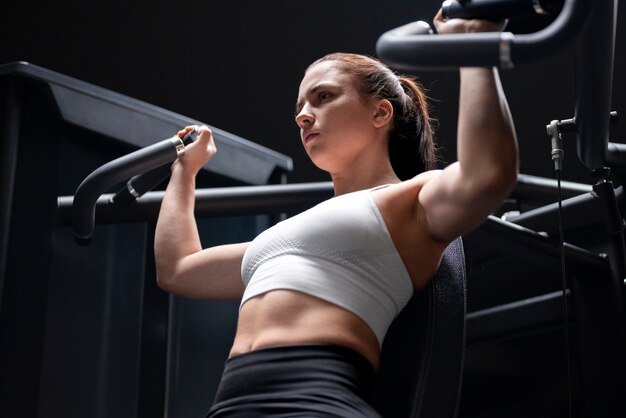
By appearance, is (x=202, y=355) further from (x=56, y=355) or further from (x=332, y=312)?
(x=332, y=312)

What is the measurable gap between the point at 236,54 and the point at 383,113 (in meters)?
1.71

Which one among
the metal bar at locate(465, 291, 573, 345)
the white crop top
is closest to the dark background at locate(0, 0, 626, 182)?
the metal bar at locate(465, 291, 573, 345)

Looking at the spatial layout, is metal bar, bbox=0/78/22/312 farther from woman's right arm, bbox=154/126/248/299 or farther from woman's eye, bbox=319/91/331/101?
woman's eye, bbox=319/91/331/101

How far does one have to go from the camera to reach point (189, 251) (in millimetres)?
1596

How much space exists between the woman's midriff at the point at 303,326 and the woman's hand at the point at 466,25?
1.29 ft

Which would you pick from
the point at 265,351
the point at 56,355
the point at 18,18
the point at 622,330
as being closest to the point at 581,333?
the point at 622,330

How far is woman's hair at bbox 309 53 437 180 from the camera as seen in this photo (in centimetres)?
154

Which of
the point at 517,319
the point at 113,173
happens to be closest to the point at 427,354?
the point at 113,173

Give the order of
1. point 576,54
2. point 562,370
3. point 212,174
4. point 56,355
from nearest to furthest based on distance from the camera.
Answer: point 576,54
point 56,355
point 212,174
point 562,370

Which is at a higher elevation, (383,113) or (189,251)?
(383,113)

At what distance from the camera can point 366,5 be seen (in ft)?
9.92

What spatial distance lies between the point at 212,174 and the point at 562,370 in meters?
0.96

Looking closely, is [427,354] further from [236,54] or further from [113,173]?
[236,54]

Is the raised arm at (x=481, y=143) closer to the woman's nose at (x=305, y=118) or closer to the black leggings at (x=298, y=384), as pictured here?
the black leggings at (x=298, y=384)
